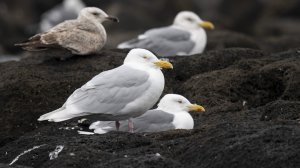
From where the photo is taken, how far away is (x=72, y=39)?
481 inches

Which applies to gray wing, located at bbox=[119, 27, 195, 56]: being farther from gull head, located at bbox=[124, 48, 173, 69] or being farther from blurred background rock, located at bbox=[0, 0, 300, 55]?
blurred background rock, located at bbox=[0, 0, 300, 55]

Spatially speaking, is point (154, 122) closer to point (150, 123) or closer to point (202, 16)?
point (150, 123)

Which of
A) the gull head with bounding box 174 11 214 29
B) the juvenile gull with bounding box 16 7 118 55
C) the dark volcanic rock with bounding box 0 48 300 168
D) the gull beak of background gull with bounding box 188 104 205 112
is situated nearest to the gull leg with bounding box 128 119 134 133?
the dark volcanic rock with bounding box 0 48 300 168

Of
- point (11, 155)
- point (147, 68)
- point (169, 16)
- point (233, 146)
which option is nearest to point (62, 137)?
point (11, 155)

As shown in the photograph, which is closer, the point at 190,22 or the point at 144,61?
the point at 144,61

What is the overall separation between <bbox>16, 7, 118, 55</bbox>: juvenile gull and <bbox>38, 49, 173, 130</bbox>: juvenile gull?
258 cm

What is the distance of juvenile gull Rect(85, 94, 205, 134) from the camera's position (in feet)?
32.2

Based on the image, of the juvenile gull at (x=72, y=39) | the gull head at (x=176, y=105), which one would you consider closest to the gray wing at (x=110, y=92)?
the gull head at (x=176, y=105)

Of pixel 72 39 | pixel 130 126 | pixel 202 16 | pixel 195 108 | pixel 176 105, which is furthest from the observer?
pixel 202 16

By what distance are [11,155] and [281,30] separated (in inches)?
773

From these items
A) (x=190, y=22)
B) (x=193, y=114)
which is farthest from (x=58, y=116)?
(x=190, y=22)

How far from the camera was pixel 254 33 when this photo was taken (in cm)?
2802

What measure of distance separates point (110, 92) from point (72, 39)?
281 centimetres

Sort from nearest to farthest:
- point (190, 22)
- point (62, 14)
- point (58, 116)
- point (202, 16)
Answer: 1. point (58, 116)
2. point (190, 22)
3. point (62, 14)
4. point (202, 16)
